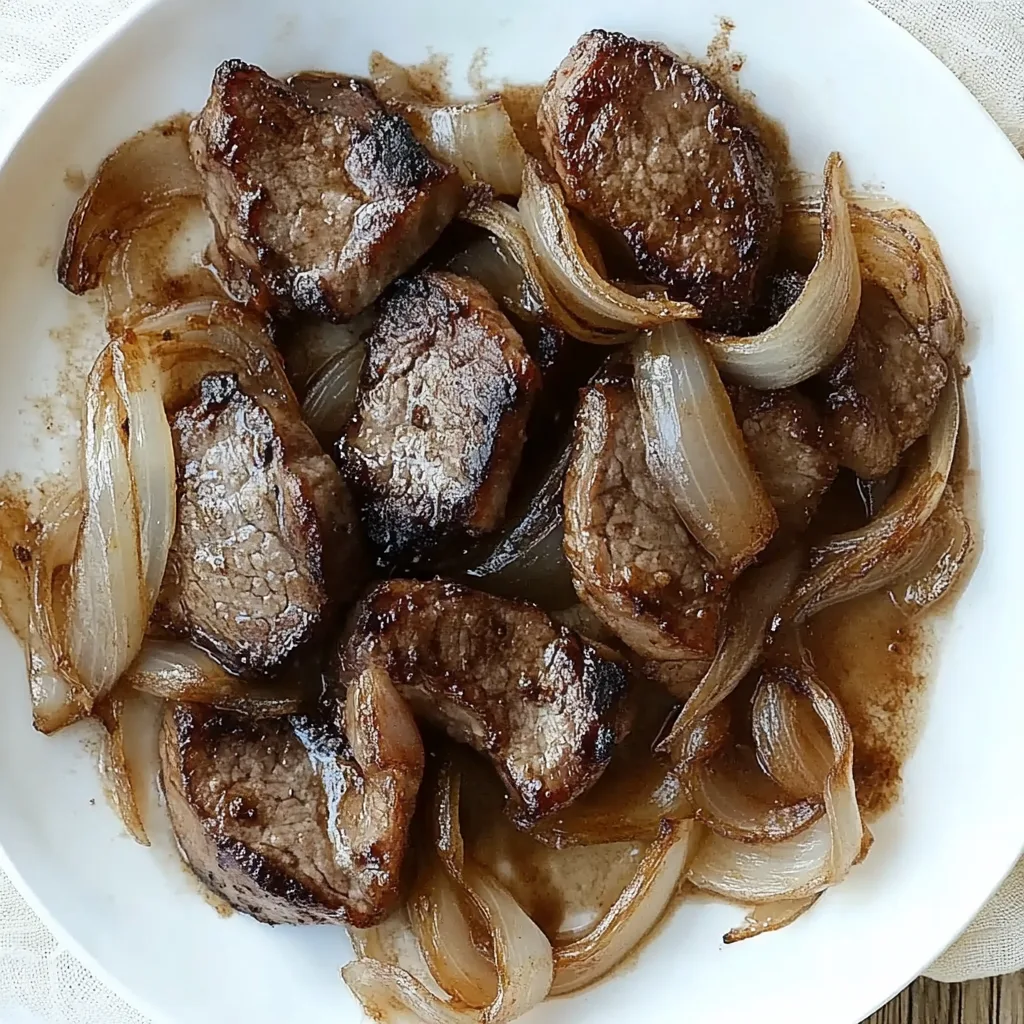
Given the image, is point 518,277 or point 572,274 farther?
point 518,277

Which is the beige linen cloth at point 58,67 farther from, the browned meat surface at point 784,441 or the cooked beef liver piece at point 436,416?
the cooked beef liver piece at point 436,416

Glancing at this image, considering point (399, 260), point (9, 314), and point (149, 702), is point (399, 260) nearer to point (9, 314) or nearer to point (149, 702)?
point (9, 314)

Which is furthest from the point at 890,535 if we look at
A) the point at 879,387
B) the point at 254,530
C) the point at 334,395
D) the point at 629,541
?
the point at 254,530

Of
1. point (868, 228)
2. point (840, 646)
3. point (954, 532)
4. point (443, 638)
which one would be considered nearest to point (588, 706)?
point (443, 638)

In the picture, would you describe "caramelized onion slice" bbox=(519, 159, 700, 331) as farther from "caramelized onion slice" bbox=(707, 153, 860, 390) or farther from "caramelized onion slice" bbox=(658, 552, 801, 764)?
"caramelized onion slice" bbox=(658, 552, 801, 764)

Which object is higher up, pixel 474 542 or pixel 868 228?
pixel 868 228

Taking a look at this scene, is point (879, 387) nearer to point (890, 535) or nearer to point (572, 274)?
point (890, 535)

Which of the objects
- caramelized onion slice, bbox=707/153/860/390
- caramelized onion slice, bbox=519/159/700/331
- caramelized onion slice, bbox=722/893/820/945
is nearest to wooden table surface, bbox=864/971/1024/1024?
caramelized onion slice, bbox=722/893/820/945
